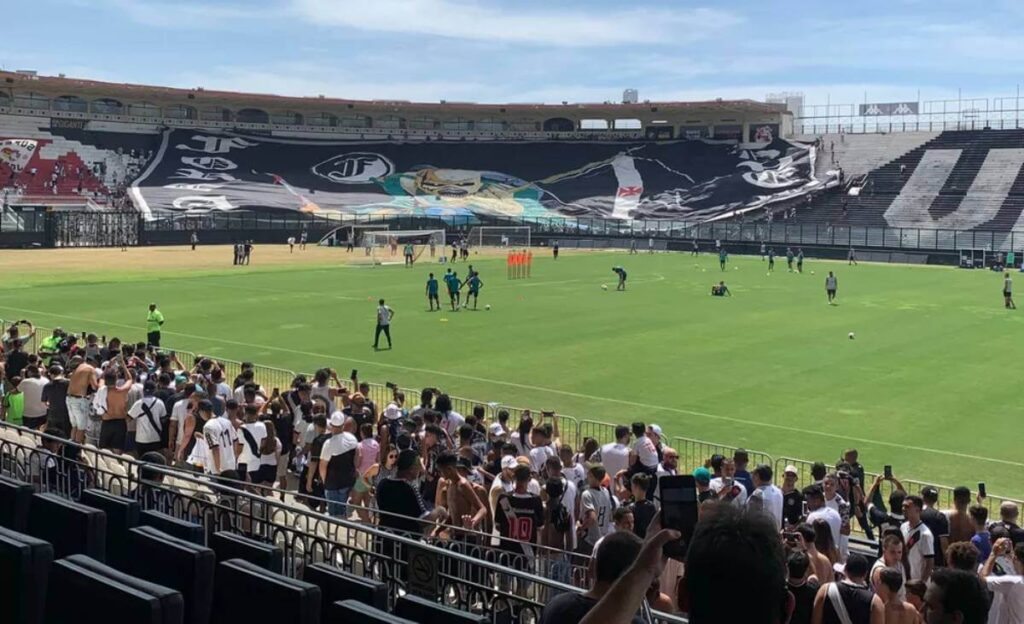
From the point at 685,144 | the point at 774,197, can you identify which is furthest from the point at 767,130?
the point at 774,197

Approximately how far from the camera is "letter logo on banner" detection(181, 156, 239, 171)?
10025 cm

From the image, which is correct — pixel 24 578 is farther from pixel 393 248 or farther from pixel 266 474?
pixel 393 248

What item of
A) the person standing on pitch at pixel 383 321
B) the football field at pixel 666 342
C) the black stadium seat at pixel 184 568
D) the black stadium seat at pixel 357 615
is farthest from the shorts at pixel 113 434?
the person standing on pitch at pixel 383 321

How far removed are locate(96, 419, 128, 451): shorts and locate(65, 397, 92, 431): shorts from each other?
0.63 metres

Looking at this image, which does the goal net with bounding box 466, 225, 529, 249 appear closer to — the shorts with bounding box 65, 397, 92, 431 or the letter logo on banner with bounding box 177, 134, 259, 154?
the letter logo on banner with bounding box 177, 134, 259, 154

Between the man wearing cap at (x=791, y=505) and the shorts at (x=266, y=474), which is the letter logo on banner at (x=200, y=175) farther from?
the man wearing cap at (x=791, y=505)

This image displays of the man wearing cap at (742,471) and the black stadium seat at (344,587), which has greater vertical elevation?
the black stadium seat at (344,587)

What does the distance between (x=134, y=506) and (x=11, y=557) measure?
1.90 meters

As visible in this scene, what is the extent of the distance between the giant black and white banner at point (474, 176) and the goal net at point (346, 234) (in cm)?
799

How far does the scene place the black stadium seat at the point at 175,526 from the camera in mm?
7797

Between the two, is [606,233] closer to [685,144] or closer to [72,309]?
[685,144]

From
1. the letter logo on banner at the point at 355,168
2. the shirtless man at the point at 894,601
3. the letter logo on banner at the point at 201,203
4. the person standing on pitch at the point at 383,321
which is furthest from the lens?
the letter logo on banner at the point at 355,168

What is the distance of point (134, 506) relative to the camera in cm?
804

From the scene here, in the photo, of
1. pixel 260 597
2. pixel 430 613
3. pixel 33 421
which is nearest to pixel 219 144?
pixel 33 421
